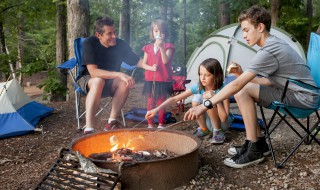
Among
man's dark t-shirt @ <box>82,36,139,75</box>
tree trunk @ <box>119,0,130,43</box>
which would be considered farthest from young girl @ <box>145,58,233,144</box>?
tree trunk @ <box>119,0,130,43</box>

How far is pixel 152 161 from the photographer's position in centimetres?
201

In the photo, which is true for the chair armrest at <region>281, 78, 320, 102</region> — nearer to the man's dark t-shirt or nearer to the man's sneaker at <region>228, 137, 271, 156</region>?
the man's sneaker at <region>228, 137, 271, 156</region>

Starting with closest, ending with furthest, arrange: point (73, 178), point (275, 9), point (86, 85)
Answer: point (73, 178), point (86, 85), point (275, 9)

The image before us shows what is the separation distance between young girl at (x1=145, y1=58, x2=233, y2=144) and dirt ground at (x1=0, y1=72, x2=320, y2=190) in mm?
137

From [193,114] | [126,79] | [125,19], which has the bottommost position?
[193,114]

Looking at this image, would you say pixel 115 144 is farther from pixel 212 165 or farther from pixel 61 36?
pixel 61 36

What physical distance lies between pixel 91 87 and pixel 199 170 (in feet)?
4.81

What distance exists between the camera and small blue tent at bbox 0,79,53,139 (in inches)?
141

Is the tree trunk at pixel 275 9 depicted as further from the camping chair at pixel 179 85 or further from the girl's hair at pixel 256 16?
the girl's hair at pixel 256 16

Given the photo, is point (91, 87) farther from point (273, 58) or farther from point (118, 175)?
point (273, 58)

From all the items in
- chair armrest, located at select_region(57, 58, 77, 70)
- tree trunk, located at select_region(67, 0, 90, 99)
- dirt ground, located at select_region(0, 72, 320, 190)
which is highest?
tree trunk, located at select_region(67, 0, 90, 99)

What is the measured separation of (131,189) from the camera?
204 centimetres

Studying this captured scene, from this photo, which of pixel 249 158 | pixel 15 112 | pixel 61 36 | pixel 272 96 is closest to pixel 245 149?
pixel 249 158

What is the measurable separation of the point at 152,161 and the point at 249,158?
0.91 meters
